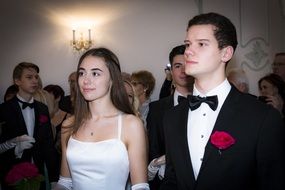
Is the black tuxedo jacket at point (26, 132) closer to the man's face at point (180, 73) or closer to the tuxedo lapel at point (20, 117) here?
the tuxedo lapel at point (20, 117)

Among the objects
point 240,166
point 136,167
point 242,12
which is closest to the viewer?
point 240,166

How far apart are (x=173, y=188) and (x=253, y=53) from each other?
19.2 ft

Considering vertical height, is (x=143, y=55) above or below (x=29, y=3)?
below

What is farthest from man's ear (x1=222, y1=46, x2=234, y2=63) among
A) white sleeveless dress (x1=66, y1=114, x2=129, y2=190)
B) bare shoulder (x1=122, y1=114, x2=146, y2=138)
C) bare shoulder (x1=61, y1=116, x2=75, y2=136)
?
bare shoulder (x1=61, y1=116, x2=75, y2=136)

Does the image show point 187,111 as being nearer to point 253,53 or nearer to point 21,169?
point 21,169

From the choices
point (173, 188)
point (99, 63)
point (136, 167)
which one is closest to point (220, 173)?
point (173, 188)

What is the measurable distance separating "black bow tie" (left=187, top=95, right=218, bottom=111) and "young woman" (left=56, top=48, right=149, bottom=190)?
1.67 feet

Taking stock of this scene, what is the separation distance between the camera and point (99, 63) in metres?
2.55

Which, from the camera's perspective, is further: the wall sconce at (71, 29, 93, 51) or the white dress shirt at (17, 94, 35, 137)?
the wall sconce at (71, 29, 93, 51)

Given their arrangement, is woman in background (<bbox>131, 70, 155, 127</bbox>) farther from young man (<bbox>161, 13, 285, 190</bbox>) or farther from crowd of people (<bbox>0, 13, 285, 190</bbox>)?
young man (<bbox>161, 13, 285, 190</bbox>)

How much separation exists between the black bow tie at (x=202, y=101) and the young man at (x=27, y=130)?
2179 mm

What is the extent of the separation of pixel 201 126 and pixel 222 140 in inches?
8.2

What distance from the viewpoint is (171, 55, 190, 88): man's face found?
3.13 m

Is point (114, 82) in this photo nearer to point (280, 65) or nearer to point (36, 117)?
point (36, 117)
